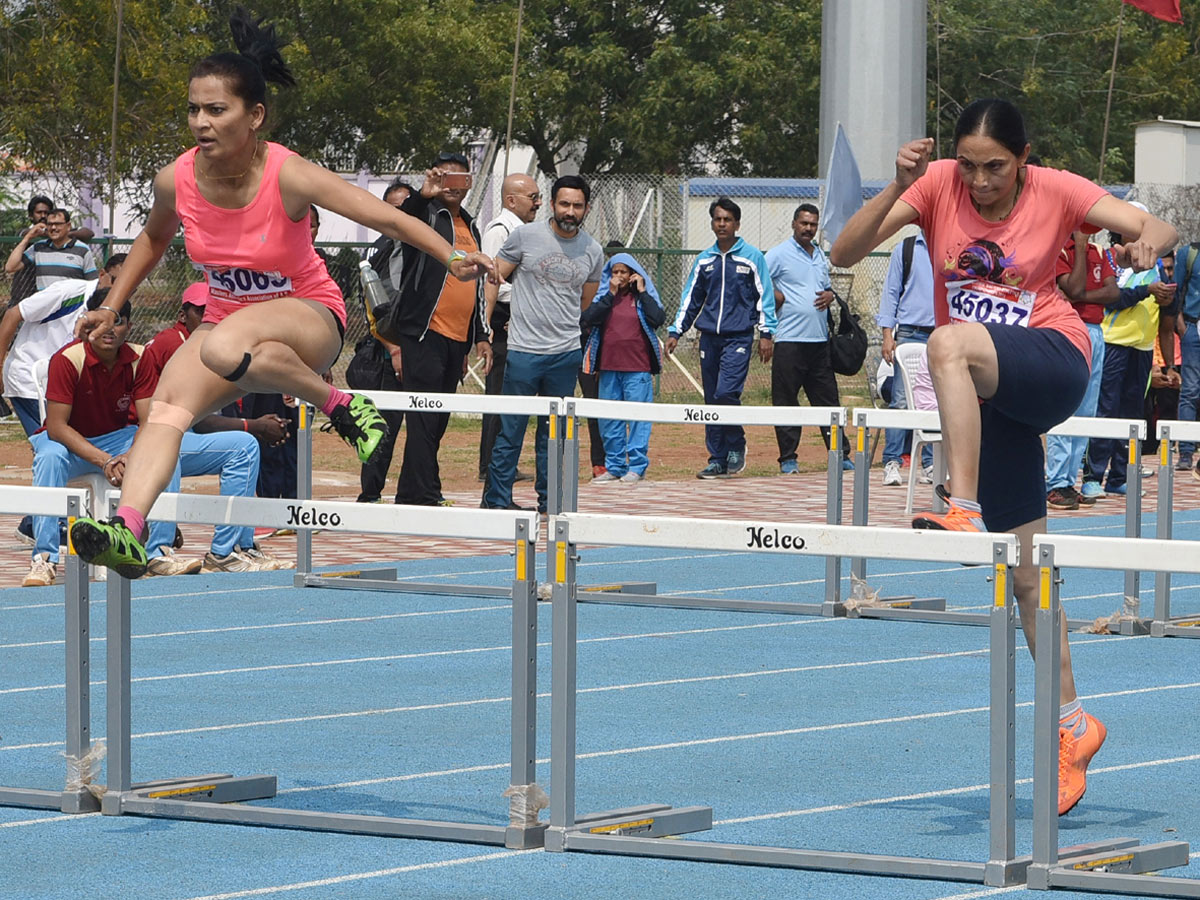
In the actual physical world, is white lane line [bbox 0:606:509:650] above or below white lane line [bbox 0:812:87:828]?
above

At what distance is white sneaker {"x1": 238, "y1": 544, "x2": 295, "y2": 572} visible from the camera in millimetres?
12695

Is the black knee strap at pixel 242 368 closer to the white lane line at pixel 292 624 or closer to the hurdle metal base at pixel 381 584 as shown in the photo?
the white lane line at pixel 292 624

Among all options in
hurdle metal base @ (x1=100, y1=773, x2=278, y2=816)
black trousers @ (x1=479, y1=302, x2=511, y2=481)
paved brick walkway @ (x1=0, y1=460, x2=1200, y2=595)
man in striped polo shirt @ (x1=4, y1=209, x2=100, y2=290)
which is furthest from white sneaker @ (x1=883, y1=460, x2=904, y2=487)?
hurdle metal base @ (x1=100, y1=773, x2=278, y2=816)

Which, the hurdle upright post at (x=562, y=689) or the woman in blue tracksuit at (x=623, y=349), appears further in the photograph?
the woman in blue tracksuit at (x=623, y=349)

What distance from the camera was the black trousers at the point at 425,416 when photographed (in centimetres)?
1422

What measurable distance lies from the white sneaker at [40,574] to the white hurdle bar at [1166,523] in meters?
5.80

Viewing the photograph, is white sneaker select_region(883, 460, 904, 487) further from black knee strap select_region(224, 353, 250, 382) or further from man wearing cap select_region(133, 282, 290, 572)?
black knee strap select_region(224, 353, 250, 382)

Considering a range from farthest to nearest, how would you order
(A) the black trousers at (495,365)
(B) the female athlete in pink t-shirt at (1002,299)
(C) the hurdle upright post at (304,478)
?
(A) the black trousers at (495,365) < (C) the hurdle upright post at (304,478) < (B) the female athlete in pink t-shirt at (1002,299)

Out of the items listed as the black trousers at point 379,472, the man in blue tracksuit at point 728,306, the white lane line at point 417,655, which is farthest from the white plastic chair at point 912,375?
the white lane line at point 417,655

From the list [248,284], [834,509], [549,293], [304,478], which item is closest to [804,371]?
[549,293]

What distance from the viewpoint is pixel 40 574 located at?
11789 millimetres

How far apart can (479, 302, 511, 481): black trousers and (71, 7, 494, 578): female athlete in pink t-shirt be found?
9475mm

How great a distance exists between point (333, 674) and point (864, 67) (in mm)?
20686

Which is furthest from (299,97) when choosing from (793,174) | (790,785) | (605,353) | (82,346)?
(790,785)
